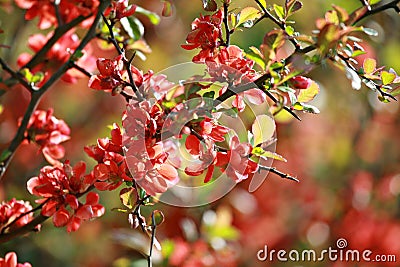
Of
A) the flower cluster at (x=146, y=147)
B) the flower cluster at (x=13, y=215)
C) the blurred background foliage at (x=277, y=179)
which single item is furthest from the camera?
the blurred background foliage at (x=277, y=179)

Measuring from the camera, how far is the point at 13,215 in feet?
2.48

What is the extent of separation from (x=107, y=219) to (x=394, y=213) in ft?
2.30

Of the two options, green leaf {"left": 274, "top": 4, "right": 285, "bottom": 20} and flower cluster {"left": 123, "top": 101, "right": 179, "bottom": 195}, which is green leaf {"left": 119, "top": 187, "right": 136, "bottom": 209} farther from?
green leaf {"left": 274, "top": 4, "right": 285, "bottom": 20}

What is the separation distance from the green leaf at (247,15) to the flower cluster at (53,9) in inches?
8.9

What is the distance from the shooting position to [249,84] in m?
0.62

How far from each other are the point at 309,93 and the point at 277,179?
3.78 ft

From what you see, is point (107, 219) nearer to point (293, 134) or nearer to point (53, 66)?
point (293, 134)

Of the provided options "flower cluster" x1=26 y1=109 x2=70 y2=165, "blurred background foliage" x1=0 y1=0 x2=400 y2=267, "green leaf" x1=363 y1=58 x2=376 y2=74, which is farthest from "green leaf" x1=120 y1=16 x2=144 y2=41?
"blurred background foliage" x1=0 y1=0 x2=400 y2=267

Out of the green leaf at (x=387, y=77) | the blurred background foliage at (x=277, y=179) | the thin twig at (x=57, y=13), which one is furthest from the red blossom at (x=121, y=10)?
the blurred background foliage at (x=277, y=179)

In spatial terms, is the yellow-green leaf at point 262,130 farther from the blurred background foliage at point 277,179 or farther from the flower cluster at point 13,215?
the blurred background foliage at point 277,179

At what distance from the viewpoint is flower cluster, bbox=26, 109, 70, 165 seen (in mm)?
824

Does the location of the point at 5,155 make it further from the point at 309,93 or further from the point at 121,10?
the point at 309,93

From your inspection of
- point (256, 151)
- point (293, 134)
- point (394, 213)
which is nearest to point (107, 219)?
point (293, 134)

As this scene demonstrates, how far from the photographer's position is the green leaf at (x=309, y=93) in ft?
2.10
